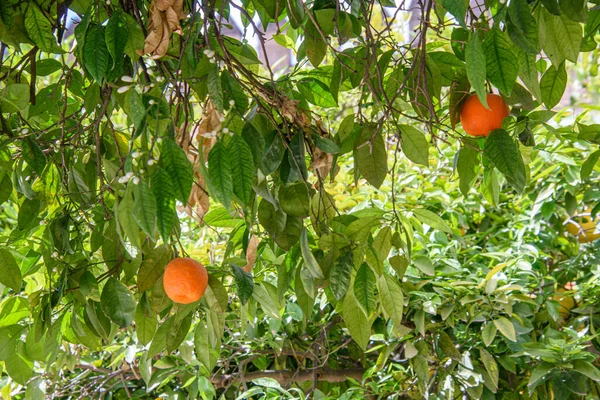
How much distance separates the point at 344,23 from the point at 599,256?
0.88 m

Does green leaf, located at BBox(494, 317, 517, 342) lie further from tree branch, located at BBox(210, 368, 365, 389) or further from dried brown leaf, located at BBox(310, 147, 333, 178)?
dried brown leaf, located at BBox(310, 147, 333, 178)

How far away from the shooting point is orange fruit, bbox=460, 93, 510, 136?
0.89 meters

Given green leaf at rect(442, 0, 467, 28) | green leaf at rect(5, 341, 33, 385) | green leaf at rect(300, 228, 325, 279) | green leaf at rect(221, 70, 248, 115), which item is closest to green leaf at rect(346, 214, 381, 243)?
green leaf at rect(300, 228, 325, 279)

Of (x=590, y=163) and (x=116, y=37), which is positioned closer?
(x=116, y=37)

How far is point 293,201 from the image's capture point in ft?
3.05

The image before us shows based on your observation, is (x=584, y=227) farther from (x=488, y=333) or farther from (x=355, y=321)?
(x=355, y=321)

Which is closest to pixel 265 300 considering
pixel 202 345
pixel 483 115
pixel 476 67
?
pixel 202 345

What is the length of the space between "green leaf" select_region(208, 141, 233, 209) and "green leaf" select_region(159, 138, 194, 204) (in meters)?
0.05

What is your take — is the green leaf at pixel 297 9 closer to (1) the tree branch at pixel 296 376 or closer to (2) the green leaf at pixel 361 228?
(2) the green leaf at pixel 361 228

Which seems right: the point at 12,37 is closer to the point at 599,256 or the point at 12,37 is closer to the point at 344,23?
the point at 344,23

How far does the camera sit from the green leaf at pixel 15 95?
3.32ft

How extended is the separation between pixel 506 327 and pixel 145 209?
0.97 m

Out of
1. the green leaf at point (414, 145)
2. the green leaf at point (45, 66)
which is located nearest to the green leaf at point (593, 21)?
the green leaf at point (414, 145)

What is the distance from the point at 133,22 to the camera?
0.86 metres
